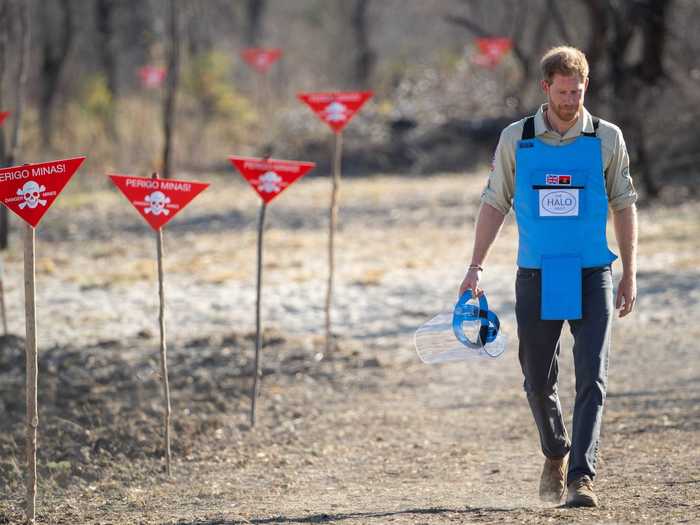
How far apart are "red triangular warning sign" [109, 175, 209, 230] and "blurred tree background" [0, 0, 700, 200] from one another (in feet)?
21.9

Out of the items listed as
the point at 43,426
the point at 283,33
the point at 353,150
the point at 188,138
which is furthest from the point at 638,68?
the point at 283,33

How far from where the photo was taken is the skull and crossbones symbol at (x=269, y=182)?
7.33 metres

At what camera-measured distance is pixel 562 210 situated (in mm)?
4547

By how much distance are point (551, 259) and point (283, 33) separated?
141 ft

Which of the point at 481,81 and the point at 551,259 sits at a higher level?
the point at 481,81

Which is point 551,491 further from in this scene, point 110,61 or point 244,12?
point 244,12

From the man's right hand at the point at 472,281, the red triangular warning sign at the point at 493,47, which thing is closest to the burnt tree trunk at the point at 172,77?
the red triangular warning sign at the point at 493,47

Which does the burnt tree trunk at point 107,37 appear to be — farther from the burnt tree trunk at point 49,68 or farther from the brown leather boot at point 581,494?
the brown leather boot at point 581,494

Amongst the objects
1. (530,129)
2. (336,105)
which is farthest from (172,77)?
(530,129)

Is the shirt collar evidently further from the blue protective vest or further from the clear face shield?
the clear face shield

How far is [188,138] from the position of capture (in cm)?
2320

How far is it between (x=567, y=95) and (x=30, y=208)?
7.08 ft

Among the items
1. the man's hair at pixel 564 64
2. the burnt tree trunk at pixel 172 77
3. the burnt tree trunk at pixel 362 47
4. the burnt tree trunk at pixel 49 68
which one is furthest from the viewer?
the burnt tree trunk at pixel 362 47

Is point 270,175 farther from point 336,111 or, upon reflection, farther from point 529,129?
point 529,129
